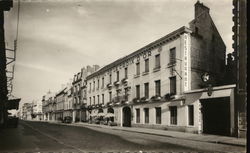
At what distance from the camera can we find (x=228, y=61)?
87.3 ft

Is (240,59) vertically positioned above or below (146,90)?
above

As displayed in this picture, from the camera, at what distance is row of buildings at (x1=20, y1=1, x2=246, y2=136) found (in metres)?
20.1

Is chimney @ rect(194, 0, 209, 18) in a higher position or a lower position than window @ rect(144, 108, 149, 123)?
higher

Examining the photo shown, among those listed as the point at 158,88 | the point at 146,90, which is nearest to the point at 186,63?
the point at 158,88

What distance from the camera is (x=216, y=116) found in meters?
20.3

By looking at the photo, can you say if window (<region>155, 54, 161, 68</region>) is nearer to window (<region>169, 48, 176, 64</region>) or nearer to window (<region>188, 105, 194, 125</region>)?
window (<region>169, 48, 176, 64</region>)

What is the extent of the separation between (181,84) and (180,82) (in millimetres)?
228

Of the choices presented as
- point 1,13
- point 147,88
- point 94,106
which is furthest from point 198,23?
point 94,106

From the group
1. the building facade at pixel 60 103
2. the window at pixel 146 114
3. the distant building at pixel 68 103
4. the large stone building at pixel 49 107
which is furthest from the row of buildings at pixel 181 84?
the large stone building at pixel 49 107

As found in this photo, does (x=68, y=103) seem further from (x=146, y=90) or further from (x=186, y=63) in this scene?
(x=186, y=63)

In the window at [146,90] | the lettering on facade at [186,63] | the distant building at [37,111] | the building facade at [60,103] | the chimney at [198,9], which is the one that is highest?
the chimney at [198,9]

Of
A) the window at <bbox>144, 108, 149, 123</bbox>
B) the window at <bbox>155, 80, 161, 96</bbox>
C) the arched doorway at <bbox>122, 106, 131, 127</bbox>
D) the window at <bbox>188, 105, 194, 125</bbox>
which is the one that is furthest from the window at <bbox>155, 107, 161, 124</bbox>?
the arched doorway at <bbox>122, 106, 131, 127</bbox>

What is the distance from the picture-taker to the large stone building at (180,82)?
20234 mm

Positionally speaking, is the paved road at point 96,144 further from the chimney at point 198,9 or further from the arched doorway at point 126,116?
the arched doorway at point 126,116
